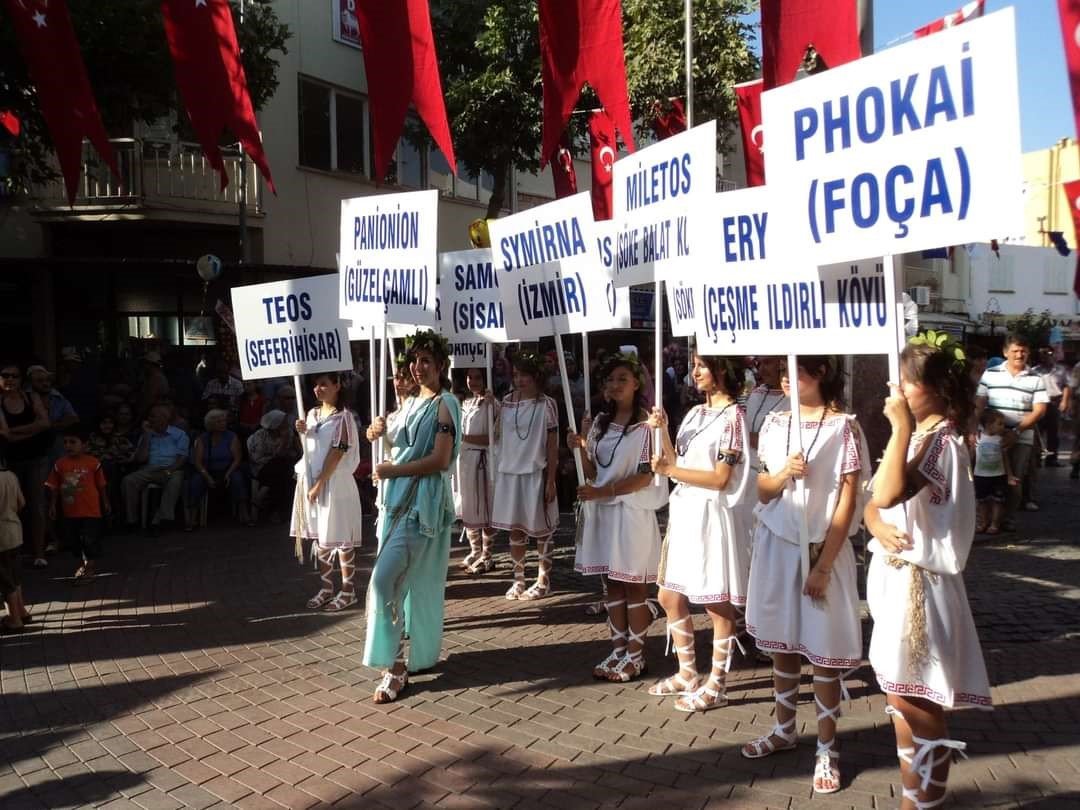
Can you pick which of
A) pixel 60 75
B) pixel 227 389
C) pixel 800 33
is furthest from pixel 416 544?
pixel 227 389

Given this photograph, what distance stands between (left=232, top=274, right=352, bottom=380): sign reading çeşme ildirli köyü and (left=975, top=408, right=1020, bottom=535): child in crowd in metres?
6.65

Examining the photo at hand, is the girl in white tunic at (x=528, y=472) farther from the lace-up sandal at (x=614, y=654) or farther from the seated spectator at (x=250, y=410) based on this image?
the seated spectator at (x=250, y=410)

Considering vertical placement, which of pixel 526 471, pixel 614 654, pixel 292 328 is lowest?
pixel 614 654

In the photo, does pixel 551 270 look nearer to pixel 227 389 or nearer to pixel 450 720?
pixel 450 720

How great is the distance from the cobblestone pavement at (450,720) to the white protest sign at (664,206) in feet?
8.12

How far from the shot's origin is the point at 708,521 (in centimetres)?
508

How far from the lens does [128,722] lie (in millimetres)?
5172

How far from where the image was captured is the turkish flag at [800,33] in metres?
7.20

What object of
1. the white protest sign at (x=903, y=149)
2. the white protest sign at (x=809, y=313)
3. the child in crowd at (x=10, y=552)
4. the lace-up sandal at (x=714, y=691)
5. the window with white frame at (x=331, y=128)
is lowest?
the lace-up sandal at (x=714, y=691)

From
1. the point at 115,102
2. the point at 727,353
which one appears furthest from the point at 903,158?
the point at 115,102

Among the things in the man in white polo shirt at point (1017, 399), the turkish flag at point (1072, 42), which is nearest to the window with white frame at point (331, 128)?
the man in white polo shirt at point (1017, 399)

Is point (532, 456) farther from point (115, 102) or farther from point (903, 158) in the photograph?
point (115, 102)

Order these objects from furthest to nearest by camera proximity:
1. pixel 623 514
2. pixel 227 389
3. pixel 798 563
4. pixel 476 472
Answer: pixel 227 389 < pixel 476 472 < pixel 623 514 < pixel 798 563

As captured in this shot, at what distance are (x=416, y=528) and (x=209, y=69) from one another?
5.36 m
